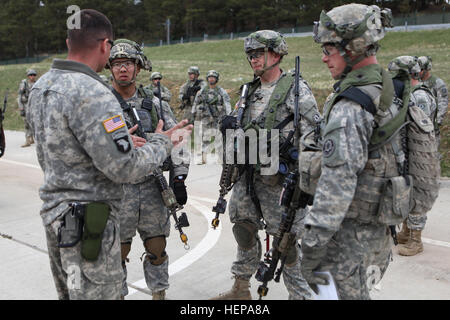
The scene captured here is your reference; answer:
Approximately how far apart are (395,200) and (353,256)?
1.30 feet

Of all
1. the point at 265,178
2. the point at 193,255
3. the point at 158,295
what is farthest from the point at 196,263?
the point at 265,178

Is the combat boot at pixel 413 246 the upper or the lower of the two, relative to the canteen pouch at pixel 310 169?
lower

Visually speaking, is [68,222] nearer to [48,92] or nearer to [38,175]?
[48,92]

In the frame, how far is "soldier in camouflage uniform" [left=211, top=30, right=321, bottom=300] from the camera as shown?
3551 millimetres

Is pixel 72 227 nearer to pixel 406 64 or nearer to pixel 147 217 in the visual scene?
pixel 147 217

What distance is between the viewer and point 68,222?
2.30 metres

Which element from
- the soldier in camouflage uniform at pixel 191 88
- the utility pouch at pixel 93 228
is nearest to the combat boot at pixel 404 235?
the utility pouch at pixel 93 228

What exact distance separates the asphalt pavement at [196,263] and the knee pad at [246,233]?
572 mm

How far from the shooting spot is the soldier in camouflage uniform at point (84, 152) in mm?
2260

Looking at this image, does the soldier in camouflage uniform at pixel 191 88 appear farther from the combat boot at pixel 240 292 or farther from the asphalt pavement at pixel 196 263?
the combat boot at pixel 240 292

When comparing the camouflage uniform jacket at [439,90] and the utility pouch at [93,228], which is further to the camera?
the camouflage uniform jacket at [439,90]

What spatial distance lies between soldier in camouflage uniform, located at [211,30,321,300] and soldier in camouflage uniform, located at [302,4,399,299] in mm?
1026

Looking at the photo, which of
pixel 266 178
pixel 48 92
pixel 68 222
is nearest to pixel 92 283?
pixel 68 222
